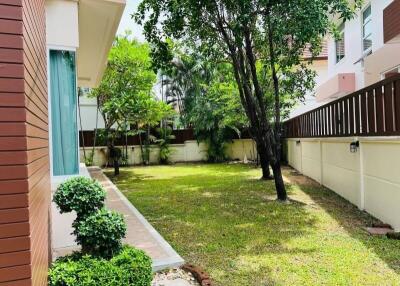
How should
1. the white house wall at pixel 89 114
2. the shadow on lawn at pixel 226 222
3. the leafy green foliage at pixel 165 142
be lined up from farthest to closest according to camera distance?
the white house wall at pixel 89 114
the leafy green foliage at pixel 165 142
the shadow on lawn at pixel 226 222

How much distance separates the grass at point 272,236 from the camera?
437 cm

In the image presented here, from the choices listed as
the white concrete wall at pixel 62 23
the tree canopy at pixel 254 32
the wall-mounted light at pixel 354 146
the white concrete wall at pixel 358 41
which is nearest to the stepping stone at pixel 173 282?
the white concrete wall at pixel 62 23

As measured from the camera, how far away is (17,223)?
223cm

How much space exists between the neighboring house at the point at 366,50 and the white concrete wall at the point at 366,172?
8.31 ft

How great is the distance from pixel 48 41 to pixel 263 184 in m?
8.42

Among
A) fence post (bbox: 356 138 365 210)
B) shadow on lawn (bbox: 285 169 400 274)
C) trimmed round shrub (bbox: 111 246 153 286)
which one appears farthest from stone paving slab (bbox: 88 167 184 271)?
fence post (bbox: 356 138 365 210)

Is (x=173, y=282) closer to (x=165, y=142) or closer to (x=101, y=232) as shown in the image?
(x=101, y=232)

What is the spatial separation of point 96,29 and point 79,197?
4.34 m

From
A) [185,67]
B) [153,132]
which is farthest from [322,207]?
[185,67]

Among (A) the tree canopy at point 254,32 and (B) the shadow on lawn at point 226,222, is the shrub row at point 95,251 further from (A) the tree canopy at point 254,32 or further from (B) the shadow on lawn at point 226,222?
(A) the tree canopy at point 254,32

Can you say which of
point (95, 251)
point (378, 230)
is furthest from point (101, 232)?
point (378, 230)

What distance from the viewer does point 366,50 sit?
39.6ft

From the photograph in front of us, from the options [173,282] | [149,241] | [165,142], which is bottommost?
[173,282]

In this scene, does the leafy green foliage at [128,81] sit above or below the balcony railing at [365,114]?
above
